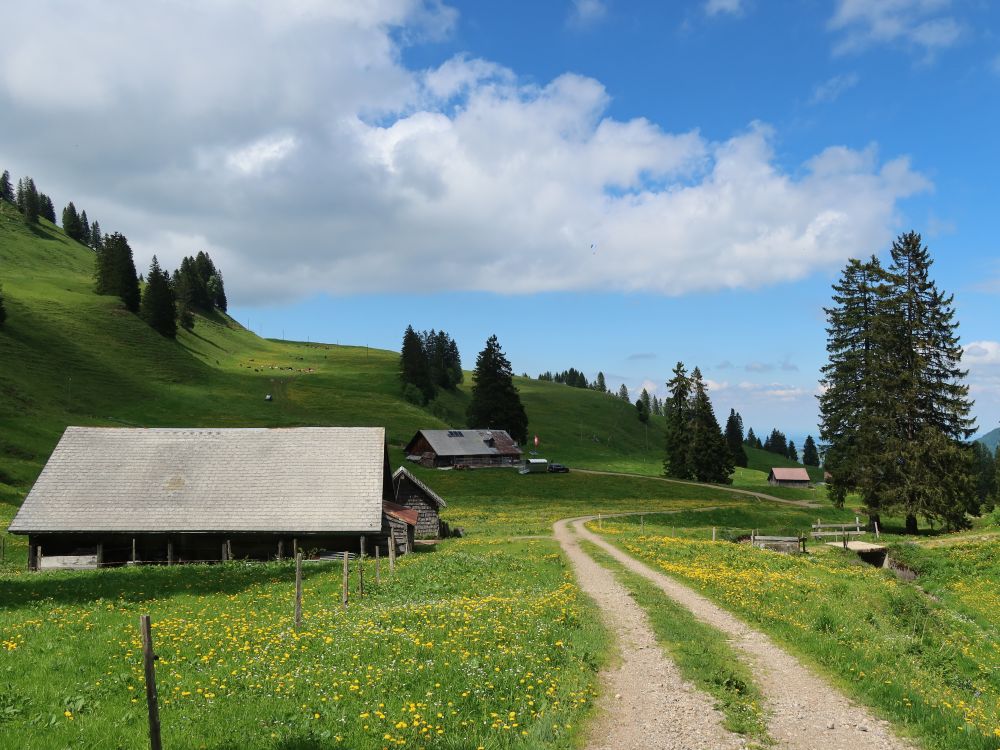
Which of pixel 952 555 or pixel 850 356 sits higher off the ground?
pixel 850 356

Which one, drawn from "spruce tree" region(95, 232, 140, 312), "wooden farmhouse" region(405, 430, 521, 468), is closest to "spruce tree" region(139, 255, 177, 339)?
"spruce tree" region(95, 232, 140, 312)

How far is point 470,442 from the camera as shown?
101 m

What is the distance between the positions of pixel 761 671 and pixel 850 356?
51020mm

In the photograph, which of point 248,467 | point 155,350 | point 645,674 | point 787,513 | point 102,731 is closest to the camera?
point 102,731

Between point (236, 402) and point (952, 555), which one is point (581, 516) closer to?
point (952, 555)

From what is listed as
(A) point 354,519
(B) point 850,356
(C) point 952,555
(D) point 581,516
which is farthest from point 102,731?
(B) point 850,356

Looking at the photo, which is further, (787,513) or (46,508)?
(787,513)

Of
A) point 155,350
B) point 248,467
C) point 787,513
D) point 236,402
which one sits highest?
point 155,350

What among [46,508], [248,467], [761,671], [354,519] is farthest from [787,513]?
[46,508]

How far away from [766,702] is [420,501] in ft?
123

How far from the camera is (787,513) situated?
6512cm

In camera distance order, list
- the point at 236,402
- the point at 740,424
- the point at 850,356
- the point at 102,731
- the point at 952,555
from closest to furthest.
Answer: the point at 102,731, the point at 952,555, the point at 850,356, the point at 236,402, the point at 740,424

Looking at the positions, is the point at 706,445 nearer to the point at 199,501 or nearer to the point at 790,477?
the point at 790,477

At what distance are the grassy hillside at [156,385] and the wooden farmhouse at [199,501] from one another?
11.7 metres
